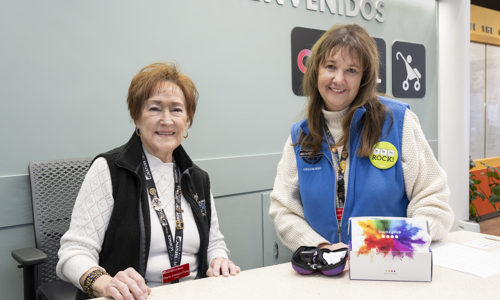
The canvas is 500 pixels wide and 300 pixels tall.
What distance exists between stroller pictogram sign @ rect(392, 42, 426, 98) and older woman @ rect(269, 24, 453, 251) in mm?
2370

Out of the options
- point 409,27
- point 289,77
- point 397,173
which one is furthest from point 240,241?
point 409,27

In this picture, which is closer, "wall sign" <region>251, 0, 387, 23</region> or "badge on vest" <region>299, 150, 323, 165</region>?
"badge on vest" <region>299, 150, 323, 165</region>

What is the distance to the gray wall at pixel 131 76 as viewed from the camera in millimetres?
2166

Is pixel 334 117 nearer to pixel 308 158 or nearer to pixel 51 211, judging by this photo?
pixel 308 158

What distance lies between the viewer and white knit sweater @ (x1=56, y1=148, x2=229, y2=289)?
1417 mm

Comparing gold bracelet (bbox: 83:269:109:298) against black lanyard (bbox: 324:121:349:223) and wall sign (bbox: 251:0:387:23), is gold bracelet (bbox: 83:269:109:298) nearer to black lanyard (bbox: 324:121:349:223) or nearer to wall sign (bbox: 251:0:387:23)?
black lanyard (bbox: 324:121:349:223)

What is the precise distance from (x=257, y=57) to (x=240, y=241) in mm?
1408

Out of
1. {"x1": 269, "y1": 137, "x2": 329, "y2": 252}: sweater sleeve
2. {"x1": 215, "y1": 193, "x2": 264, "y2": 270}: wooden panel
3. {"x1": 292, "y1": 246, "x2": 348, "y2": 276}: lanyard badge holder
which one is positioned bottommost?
{"x1": 215, "y1": 193, "x2": 264, "y2": 270}: wooden panel

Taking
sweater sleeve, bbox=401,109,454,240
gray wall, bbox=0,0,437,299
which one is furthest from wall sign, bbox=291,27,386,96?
sweater sleeve, bbox=401,109,454,240

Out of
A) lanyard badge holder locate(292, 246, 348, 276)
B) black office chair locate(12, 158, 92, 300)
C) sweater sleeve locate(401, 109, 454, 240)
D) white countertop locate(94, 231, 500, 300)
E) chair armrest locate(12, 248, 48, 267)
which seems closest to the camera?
white countertop locate(94, 231, 500, 300)

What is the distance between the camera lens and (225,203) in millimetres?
2914

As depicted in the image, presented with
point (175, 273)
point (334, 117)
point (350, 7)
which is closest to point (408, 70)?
point (350, 7)

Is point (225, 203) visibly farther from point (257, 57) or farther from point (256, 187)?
point (257, 57)

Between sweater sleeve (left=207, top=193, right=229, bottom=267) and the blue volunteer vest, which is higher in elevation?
the blue volunteer vest
